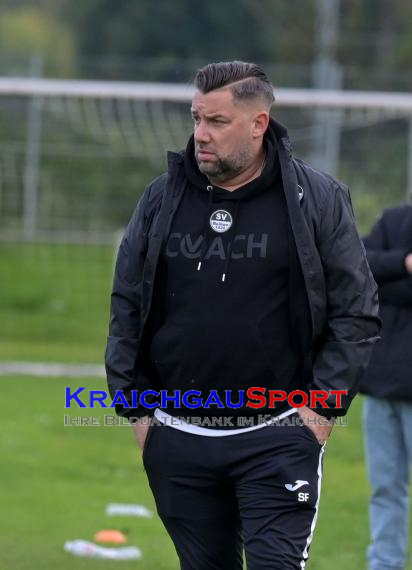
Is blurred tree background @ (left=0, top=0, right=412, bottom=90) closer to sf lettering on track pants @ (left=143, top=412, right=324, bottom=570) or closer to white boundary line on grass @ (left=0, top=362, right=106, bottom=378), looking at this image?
white boundary line on grass @ (left=0, top=362, right=106, bottom=378)

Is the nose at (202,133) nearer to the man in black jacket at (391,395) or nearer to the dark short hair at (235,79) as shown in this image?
the dark short hair at (235,79)

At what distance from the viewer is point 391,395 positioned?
20.5 ft

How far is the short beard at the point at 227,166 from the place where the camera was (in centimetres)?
471

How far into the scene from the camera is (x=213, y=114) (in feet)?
15.4

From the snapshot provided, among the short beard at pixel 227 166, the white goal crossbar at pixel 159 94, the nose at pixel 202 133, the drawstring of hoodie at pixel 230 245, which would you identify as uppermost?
the nose at pixel 202 133

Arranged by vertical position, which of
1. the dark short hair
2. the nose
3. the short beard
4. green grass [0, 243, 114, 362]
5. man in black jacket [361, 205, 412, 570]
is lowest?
green grass [0, 243, 114, 362]

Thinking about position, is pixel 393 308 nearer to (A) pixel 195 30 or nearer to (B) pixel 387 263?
(B) pixel 387 263

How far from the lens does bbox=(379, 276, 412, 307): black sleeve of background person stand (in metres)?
6.31

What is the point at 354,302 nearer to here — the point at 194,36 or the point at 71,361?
the point at 71,361

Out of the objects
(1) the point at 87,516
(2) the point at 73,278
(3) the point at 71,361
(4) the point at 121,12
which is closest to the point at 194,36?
(4) the point at 121,12

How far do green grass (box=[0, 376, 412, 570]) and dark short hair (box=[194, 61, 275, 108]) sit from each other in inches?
125

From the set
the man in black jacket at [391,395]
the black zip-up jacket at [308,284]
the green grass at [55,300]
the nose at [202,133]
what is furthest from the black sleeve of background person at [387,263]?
the green grass at [55,300]

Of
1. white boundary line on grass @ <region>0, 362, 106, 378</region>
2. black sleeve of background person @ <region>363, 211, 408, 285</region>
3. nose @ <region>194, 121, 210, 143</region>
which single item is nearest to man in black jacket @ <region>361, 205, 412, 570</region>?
black sleeve of background person @ <region>363, 211, 408, 285</region>

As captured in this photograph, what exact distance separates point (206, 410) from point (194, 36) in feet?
167
